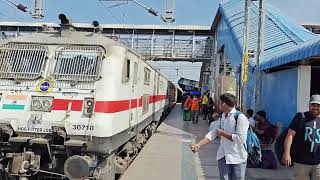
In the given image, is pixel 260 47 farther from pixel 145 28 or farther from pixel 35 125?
pixel 145 28

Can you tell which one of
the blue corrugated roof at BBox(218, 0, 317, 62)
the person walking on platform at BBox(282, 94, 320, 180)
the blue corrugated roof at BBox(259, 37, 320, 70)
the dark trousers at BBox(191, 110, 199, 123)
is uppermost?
the blue corrugated roof at BBox(218, 0, 317, 62)

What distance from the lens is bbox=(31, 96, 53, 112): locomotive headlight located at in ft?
23.6

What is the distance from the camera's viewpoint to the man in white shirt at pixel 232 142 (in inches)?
221

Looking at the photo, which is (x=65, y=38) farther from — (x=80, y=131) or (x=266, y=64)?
(x=266, y=64)

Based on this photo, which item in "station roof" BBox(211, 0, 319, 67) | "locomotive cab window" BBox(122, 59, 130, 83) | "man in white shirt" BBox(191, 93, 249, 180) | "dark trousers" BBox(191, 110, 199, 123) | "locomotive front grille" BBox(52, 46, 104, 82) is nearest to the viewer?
"man in white shirt" BBox(191, 93, 249, 180)

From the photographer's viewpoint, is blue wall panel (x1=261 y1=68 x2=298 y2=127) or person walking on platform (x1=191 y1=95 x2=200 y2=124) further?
person walking on platform (x1=191 y1=95 x2=200 y2=124)

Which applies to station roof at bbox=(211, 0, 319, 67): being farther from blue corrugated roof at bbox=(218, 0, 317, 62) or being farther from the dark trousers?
the dark trousers

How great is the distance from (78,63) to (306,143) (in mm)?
3932

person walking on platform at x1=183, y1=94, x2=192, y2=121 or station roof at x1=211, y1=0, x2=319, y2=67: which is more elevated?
station roof at x1=211, y1=0, x2=319, y2=67

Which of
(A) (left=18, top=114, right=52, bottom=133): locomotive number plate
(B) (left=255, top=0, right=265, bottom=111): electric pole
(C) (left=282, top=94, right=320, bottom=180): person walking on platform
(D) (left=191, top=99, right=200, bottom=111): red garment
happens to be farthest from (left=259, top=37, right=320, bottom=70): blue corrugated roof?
(D) (left=191, top=99, right=200, bottom=111): red garment

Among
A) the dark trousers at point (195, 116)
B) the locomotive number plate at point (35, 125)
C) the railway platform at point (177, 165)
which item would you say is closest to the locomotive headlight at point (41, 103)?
the locomotive number plate at point (35, 125)

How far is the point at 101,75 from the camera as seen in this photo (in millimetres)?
7234

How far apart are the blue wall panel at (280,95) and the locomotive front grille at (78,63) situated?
18.8 ft

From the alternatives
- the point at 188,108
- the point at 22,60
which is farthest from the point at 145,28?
the point at 22,60
